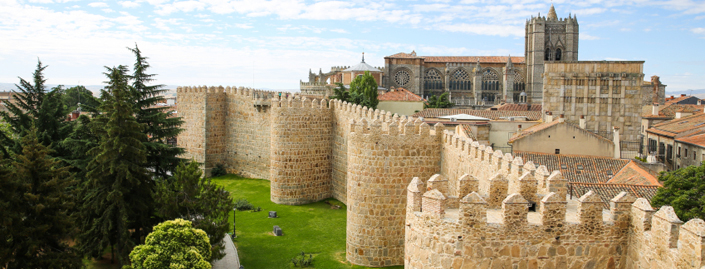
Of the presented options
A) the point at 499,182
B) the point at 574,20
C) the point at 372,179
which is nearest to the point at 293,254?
the point at 372,179

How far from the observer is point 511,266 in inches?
277

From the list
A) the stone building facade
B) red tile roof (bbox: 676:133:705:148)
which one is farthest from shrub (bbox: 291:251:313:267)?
red tile roof (bbox: 676:133:705:148)

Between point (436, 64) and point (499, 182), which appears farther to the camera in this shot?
point (436, 64)

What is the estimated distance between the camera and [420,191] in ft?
25.9

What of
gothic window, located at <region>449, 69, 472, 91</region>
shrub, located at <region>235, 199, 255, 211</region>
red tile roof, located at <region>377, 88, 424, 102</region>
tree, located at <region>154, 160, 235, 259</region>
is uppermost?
gothic window, located at <region>449, 69, 472, 91</region>

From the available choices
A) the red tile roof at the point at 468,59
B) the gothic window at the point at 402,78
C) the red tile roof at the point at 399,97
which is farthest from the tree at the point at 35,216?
the red tile roof at the point at 468,59

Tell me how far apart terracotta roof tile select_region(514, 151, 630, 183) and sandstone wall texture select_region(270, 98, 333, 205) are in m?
8.20

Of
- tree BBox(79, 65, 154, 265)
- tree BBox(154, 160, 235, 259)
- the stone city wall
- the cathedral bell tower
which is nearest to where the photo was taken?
the stone city wall

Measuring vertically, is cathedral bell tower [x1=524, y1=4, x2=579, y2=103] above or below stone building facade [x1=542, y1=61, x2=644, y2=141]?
above

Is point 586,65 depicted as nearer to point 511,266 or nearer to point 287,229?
point 287,229

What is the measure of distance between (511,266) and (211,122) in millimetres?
22915

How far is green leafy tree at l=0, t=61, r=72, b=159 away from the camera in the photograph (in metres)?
18.4

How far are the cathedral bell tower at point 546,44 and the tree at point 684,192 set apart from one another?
6822 centimetres

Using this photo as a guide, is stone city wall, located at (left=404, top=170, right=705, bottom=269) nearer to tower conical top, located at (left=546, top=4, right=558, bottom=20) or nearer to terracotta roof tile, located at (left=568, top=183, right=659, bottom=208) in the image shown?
terracotta roof tile, located at (left=568, top=183, right=659, bottom=208)
